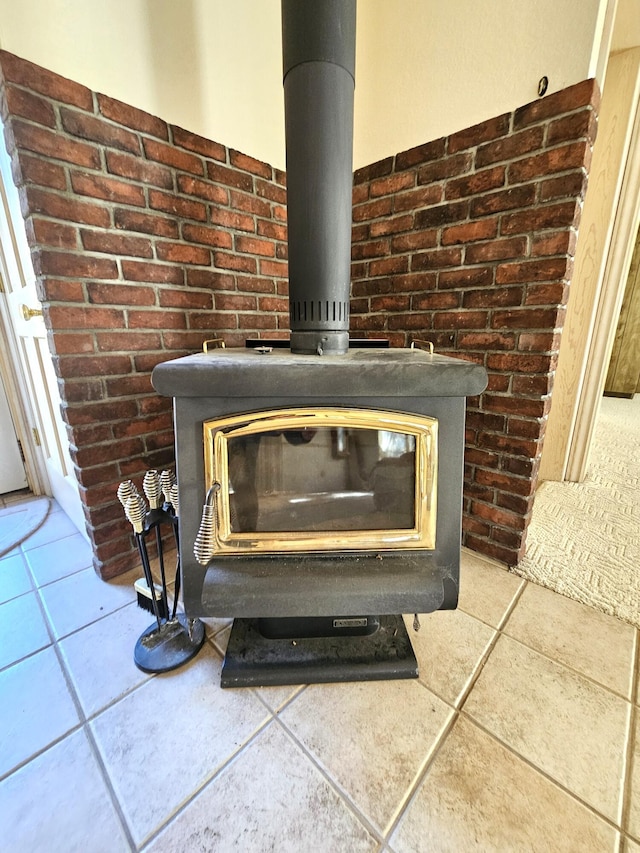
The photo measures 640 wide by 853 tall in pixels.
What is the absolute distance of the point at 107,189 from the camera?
1.08 m

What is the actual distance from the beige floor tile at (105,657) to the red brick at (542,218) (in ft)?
5.29

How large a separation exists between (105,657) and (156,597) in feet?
0.62

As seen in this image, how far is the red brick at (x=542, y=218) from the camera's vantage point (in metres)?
1.03

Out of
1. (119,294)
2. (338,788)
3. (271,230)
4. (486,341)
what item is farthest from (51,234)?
(338,788)

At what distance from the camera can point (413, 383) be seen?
2.47ft

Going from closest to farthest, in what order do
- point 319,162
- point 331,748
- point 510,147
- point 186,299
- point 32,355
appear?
point 331,748
point 319,162
point 510,147
point 186,299
point 32,355

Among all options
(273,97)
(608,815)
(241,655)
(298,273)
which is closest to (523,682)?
(608,815)

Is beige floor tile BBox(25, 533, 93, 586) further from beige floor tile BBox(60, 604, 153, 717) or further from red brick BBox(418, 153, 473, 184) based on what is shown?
red brick BBox(418, 153, 473, 184)

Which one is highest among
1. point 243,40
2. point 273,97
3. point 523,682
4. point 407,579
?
point 243,40

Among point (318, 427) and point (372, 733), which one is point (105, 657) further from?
point (318, 427)

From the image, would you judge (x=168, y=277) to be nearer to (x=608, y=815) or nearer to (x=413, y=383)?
(x=413, y=383)

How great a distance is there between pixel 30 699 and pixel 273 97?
6.76 ft

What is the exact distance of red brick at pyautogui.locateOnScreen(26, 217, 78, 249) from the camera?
3.20 feet

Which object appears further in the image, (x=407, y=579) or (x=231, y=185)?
(x=231, y=185)
